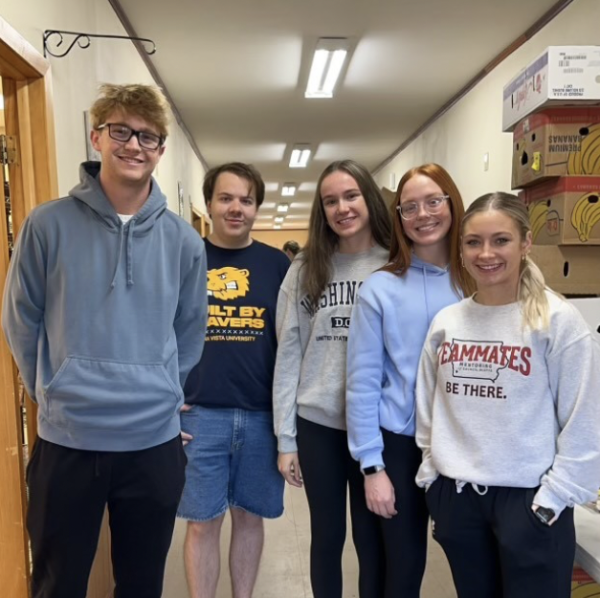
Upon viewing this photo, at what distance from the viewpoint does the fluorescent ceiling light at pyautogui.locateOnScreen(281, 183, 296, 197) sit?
9039 mm

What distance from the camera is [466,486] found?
1.17m

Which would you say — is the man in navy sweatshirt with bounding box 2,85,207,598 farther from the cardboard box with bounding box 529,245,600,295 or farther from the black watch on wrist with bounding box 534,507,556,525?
the cardboard box with bounding box 529,245,600,295

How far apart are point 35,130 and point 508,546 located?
1.71 metres

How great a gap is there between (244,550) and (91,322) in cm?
101

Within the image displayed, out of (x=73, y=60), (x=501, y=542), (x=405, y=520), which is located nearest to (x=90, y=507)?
(x=405, y=520)

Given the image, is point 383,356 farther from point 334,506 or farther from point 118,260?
point 118,260

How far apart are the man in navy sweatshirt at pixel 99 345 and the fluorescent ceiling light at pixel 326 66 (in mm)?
2483

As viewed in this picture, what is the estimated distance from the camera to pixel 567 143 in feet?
6.99

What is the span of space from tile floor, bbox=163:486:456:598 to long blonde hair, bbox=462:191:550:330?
4.67 ft

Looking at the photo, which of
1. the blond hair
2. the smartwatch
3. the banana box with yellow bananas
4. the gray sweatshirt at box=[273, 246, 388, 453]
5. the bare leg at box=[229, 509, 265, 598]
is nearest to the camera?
the blond hair

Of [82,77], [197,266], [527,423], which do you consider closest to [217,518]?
[197,266]

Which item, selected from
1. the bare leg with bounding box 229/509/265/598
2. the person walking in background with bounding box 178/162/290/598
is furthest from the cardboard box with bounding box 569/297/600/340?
the bare leg with bounding box 229/509/265/598

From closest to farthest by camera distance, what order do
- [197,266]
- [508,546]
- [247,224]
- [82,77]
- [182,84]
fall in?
[508,546]
[197,266]
[247,224]
[82,77]
[182,84]

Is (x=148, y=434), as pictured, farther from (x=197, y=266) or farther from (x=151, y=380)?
(x=197, y=266)
